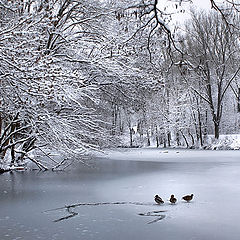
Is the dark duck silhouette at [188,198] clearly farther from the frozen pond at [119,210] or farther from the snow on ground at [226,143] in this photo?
the snow on ground at [226,143]

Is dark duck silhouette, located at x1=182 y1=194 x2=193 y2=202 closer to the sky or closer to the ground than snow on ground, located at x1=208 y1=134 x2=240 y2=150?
closer to the ground

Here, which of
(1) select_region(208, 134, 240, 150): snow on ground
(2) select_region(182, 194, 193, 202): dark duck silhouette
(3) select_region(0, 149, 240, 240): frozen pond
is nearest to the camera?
(3) select_region(0, 149, 240, 240): frozen pond

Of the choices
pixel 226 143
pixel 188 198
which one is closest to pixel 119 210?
pixel 188 198

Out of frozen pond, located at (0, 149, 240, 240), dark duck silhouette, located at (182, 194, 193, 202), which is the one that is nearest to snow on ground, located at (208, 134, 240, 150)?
frozen pond, located at (0, 149, 240, 240)

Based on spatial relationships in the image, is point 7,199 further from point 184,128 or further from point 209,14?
point 184,128

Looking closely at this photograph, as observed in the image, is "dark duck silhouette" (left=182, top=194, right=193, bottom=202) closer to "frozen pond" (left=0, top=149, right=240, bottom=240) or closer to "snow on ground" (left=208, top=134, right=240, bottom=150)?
"frozen pond" (left=0, top=149, right=240, bottom=240)

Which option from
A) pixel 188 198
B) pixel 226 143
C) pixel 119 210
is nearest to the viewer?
pixel 119 210

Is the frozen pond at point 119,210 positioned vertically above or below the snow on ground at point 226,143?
below

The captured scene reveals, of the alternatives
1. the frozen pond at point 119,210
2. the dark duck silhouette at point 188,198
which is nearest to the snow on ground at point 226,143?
the frozen pond at point 119,210

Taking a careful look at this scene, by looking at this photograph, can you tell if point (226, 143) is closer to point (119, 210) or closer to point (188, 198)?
point (188, 198)

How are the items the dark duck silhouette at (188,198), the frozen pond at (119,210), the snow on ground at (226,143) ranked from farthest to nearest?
the snow on ground at (226,143) < the dark duck silhouette at (188,198) < the frozen pond at (119,210)

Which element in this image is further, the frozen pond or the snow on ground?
the snow on ground

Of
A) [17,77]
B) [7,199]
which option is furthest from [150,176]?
[17,77]

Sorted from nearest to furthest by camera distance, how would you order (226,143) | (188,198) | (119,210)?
(119,210), (188,198), (226,143)
